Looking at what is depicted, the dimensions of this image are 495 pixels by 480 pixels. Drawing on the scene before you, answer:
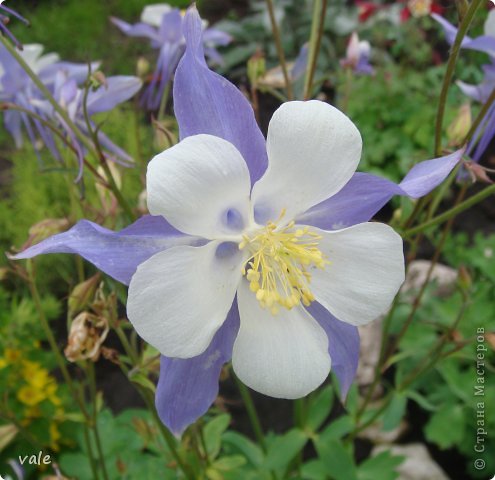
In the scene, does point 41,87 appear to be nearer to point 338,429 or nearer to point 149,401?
point 149,401

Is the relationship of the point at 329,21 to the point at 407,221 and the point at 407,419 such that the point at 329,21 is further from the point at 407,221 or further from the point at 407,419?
the point at 407,221

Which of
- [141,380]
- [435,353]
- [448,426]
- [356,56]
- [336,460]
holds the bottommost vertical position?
[448,426]

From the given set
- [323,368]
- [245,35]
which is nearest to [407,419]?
[323,368]

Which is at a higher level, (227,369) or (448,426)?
(227,369)

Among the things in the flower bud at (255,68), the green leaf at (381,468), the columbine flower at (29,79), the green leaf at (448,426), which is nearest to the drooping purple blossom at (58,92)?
the columbine flower at (29,79)

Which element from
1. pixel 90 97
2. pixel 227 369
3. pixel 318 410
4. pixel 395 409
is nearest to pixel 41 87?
pixel 90 97

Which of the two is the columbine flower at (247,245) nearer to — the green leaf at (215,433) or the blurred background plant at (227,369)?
the blurred background plant at (227,369)
